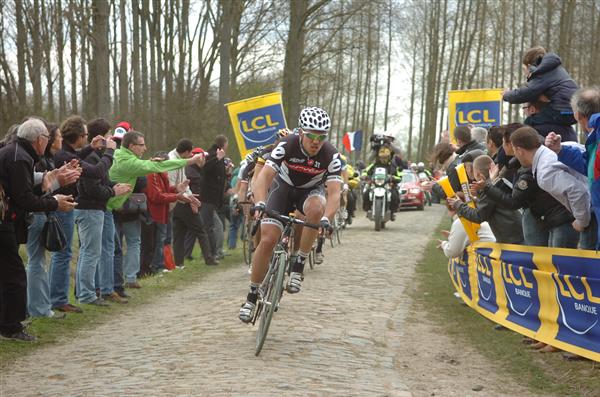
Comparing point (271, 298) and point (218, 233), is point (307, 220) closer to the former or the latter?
point (271, 298)

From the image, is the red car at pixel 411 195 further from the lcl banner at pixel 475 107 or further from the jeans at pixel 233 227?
the lcl banner at pixel 475 107

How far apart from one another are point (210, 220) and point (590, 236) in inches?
400

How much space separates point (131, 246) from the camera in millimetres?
12953

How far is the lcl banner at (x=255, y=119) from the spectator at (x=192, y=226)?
230 cm

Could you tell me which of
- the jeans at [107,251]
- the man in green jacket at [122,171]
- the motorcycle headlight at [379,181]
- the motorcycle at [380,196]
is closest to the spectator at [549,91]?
the man in green jacket at [122,171]

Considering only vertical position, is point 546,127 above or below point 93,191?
above

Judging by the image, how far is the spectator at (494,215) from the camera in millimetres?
9891

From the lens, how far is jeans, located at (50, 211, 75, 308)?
10.5 metres

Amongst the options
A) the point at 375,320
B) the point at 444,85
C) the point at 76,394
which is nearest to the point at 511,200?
the point at 375,320

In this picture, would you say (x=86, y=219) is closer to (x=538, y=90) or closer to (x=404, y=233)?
(x=538, y=90)

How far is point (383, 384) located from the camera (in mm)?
7254

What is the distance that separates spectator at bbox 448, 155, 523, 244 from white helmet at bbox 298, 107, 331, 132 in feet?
6.91

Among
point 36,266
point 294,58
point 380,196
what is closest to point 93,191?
point 36,266

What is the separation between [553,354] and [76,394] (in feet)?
14.1
